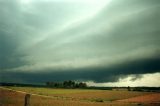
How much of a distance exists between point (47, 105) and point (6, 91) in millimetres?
3100

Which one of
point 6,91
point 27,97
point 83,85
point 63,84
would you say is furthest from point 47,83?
point 27,97

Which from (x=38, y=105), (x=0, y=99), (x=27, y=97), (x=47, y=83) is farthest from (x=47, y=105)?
(x=47, y=83)

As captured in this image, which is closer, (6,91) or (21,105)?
(21,105)

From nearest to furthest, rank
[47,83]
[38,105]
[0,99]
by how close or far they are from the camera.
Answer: [0,99] < [38,105] < [47,83]

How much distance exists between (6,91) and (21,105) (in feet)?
8.08

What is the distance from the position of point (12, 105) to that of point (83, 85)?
64674 mm

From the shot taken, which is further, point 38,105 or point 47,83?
point 47,83

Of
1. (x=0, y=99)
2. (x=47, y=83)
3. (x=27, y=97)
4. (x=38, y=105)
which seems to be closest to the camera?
(x=27, y=97)

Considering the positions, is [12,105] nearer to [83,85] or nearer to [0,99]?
[0,99]

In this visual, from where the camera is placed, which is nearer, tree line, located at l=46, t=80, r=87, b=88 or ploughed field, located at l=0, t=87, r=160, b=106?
ploughed field, located at l=0, t=87, r=160, b=106

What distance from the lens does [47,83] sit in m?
78.9

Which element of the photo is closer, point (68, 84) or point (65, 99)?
point (65, 99)

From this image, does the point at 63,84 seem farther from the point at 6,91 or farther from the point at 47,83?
the point at 6,91

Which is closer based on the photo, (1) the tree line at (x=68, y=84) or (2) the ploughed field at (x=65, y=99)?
(2) the ploughed field at (x=65, y=99)
